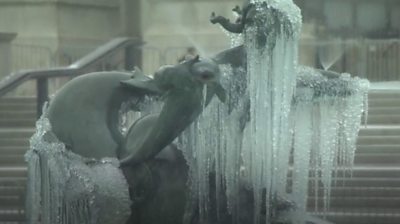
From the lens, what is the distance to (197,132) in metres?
7.76

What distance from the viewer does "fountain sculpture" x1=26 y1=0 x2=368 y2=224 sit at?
7480 mm

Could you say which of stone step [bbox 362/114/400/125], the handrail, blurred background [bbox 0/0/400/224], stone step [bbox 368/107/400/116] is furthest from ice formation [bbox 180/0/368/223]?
blurred background [bbox 0/0/400/224]

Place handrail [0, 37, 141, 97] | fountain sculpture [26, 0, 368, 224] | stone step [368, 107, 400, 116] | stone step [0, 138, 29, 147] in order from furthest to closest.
Answer: stone step [368, 107, 400, 116], handrail [0, 37, 141, 97], stone step [0, 138, 29, 147], fountain sculpture [26, 0, 368, 224]

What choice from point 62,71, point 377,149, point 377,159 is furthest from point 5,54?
point 377,159

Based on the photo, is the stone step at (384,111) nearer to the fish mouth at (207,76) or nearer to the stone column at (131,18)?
the fish mouth at (207,76)

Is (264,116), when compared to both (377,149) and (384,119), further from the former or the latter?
(384,119)

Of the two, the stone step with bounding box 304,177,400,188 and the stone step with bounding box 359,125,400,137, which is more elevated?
the stone step with bounding box 359,125,400,137

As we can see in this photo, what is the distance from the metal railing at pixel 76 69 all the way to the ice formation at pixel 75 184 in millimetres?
5972

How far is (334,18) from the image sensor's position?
73.2 ft

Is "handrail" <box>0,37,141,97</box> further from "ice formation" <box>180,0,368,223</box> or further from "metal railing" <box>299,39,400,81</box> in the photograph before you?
"ice formation" <box>180,0,368,223</box>

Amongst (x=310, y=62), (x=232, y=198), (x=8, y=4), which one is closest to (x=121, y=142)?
(x=232, y=198)

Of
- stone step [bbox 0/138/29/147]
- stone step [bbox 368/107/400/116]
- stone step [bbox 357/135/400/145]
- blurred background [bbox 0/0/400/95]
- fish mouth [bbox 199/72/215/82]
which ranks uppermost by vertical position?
blurred background [bbox 0/0/400/95]

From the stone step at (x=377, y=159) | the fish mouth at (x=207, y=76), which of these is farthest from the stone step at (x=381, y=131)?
the fish mouth at (x=207, y=76)

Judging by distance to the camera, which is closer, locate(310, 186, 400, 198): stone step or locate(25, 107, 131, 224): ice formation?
locate(25, 107, 131, 224): ice formation
